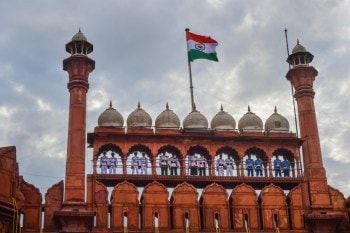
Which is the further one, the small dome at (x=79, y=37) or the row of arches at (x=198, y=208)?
the small dome at (x=79, y=37)

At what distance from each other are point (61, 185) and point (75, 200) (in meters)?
0.90

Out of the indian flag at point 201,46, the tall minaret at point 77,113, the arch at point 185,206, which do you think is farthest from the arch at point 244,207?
the indian flag at point 201,46

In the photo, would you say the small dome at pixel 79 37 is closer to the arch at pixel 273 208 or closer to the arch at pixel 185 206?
the arch at pixel 185 206

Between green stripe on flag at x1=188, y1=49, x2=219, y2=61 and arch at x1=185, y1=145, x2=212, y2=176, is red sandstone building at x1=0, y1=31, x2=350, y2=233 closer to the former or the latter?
arch at x1=185, y1=145, x2=212, y2=176

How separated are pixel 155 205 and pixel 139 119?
3790 mm

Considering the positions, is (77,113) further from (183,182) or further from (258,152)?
(258,152)

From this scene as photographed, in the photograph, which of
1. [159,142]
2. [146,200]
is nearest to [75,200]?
[146,200]

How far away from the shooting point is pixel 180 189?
77.0ft

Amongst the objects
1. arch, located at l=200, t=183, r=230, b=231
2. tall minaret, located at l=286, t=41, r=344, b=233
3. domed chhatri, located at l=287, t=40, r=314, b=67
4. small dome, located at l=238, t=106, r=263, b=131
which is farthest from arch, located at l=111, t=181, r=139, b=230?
domed chhatri, located at l=287, t=40, r=314, b=67

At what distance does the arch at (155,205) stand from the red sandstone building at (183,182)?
1.5 inches

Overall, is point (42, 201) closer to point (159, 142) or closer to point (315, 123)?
point (159, 142)

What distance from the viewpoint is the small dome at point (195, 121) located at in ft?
82.8

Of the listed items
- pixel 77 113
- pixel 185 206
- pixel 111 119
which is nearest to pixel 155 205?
pixel 185 206

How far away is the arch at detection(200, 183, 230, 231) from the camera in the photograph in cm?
2320
